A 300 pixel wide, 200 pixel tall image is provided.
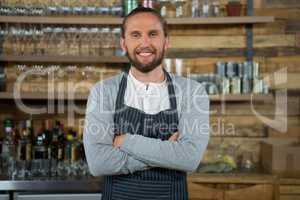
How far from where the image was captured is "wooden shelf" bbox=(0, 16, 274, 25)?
8.37ft

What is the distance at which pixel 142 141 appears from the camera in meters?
1.34

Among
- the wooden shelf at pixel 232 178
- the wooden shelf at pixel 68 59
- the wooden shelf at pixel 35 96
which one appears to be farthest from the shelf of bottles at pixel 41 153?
the wooden shelf at pixel 232 178

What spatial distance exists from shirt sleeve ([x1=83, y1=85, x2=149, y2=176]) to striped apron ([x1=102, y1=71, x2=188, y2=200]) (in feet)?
0.12

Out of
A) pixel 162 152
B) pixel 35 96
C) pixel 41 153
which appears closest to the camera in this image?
pixel 162 152

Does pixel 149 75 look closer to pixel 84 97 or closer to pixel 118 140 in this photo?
pixel 118 140

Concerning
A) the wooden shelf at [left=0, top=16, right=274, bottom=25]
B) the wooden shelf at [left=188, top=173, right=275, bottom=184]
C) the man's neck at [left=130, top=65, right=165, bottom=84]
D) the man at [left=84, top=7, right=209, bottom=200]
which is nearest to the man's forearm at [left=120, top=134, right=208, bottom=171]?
the man at [left=84, top=7, right=209, bottom=200]

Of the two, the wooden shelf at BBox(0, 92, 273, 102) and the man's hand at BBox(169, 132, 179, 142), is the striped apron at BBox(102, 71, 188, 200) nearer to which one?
the man's hand at BBox(169, 132, 179, 142)

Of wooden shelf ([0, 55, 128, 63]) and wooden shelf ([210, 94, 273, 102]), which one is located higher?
wooden shelf ([0, 55, 128, 63])

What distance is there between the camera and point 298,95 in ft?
9.04

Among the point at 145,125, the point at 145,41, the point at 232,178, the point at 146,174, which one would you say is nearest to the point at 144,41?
the point at 145,41

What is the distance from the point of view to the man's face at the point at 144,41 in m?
1.36

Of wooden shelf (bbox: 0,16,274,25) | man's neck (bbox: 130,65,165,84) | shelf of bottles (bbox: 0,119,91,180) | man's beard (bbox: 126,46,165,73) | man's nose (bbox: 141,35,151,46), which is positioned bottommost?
shelf of bottles (bbox: 0,119,91,180)

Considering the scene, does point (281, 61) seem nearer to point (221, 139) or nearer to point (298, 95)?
point (298, 95)

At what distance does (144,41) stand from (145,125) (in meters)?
0.27
